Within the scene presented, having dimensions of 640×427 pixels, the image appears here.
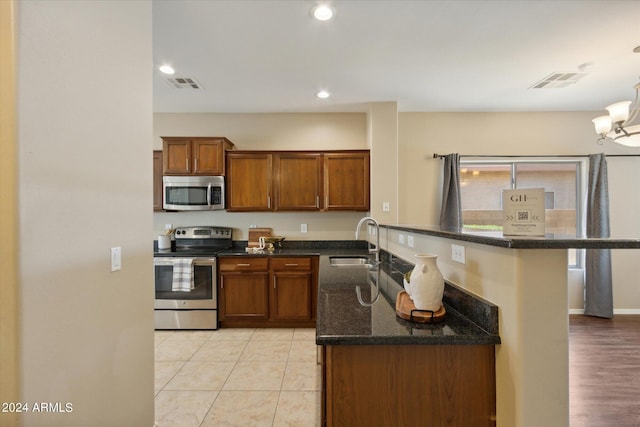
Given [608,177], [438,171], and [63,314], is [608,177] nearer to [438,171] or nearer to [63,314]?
[438,171]

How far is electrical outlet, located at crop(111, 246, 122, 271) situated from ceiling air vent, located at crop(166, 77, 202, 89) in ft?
7.56

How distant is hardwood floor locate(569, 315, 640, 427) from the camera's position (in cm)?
190

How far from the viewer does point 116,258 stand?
4.40 feet

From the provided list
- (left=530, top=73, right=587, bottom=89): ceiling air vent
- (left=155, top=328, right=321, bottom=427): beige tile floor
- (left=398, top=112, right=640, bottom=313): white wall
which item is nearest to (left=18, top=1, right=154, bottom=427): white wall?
(left=155, top=328, right=321, bottom=427): beige tile floor

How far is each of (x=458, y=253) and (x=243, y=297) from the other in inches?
106

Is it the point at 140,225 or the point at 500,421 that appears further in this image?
the point at 140,225

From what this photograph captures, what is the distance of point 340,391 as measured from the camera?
3.52ft

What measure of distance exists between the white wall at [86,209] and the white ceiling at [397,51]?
780mm

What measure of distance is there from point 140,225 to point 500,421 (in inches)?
74.7

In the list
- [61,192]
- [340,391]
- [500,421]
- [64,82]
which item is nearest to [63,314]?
[61,192]

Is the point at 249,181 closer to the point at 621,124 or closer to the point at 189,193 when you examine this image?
the point at 189,193

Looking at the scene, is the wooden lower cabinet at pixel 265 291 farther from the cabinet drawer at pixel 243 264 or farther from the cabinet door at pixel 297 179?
the cabinet door at pixel 297 179

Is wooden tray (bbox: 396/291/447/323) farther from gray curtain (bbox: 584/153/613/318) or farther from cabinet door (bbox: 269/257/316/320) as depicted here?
gray curtain (bbox: 584/153/613/318)

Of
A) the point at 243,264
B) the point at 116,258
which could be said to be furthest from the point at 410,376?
the point at 243,264
